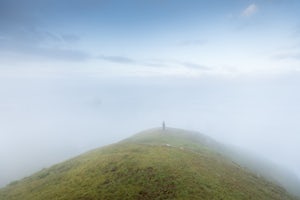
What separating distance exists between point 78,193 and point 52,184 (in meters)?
12.8

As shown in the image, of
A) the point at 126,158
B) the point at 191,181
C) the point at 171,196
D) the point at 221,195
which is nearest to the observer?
the point at 171,196

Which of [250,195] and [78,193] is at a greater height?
[78,193]

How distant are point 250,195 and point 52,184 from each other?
42710 millimetres

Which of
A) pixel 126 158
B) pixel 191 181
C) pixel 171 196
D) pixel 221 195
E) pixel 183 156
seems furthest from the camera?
pixel 183 156

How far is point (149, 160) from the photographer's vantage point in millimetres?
50156

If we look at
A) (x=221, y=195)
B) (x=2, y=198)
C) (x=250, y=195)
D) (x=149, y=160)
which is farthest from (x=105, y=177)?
Answer: (x=250, y=195)

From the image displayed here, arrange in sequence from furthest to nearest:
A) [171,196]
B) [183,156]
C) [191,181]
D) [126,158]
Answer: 1. [183,156]
2. [126,158]
3. [191,181]
4. [171,196]

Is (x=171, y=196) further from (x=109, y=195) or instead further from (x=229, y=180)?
(x=229, y=180)

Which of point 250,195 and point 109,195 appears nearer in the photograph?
point 109,195

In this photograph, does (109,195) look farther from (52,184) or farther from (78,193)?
(52,184)

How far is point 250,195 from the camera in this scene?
141 ft

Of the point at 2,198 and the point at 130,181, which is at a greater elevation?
the point at 130,181

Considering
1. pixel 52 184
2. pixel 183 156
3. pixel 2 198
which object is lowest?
pixel 2 198

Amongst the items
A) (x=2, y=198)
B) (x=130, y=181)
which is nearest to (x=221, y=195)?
(x=130, y=181)
